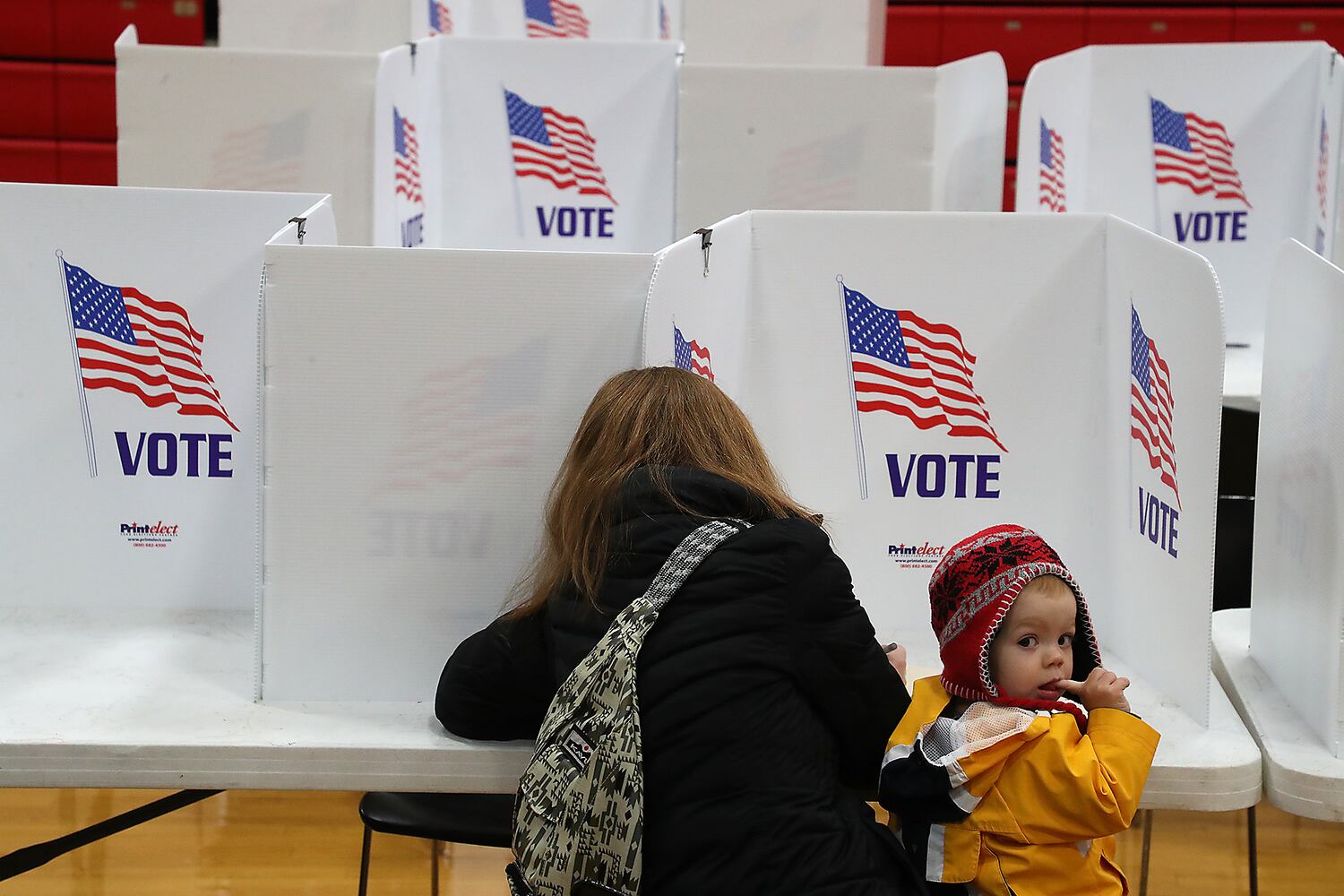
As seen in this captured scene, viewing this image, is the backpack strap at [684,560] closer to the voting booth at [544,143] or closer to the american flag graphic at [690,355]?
the american flag graphic at [690,355]

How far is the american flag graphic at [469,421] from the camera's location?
1368 millimetres

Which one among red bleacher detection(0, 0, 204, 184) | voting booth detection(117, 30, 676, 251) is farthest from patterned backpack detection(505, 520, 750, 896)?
red bleacher detection(0, 0, 204, 184)

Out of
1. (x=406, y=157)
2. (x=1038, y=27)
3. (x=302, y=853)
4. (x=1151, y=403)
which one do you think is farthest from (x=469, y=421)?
(x=1038, y=27)

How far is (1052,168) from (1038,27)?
224 cm

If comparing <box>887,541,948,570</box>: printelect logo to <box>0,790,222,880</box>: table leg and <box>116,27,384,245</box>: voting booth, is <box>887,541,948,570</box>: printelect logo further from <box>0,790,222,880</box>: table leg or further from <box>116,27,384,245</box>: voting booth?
<box>116,27,384,245</box>: voting booth

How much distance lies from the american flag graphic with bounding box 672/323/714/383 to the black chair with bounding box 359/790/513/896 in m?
0.58

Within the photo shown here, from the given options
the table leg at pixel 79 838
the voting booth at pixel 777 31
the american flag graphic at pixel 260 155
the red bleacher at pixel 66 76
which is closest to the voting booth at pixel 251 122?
the american flag graphic at pixel 260 155

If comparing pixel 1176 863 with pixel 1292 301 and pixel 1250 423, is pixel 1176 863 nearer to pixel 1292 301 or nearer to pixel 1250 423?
pixel 1250 423

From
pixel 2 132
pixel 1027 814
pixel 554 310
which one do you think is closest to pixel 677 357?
pixel 554 310

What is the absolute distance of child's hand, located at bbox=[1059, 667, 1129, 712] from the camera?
1.19m

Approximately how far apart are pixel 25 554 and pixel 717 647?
0.95m

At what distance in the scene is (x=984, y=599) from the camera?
1179 mm

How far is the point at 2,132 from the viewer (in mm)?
5082

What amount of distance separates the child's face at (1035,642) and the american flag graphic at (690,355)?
0.41 m
